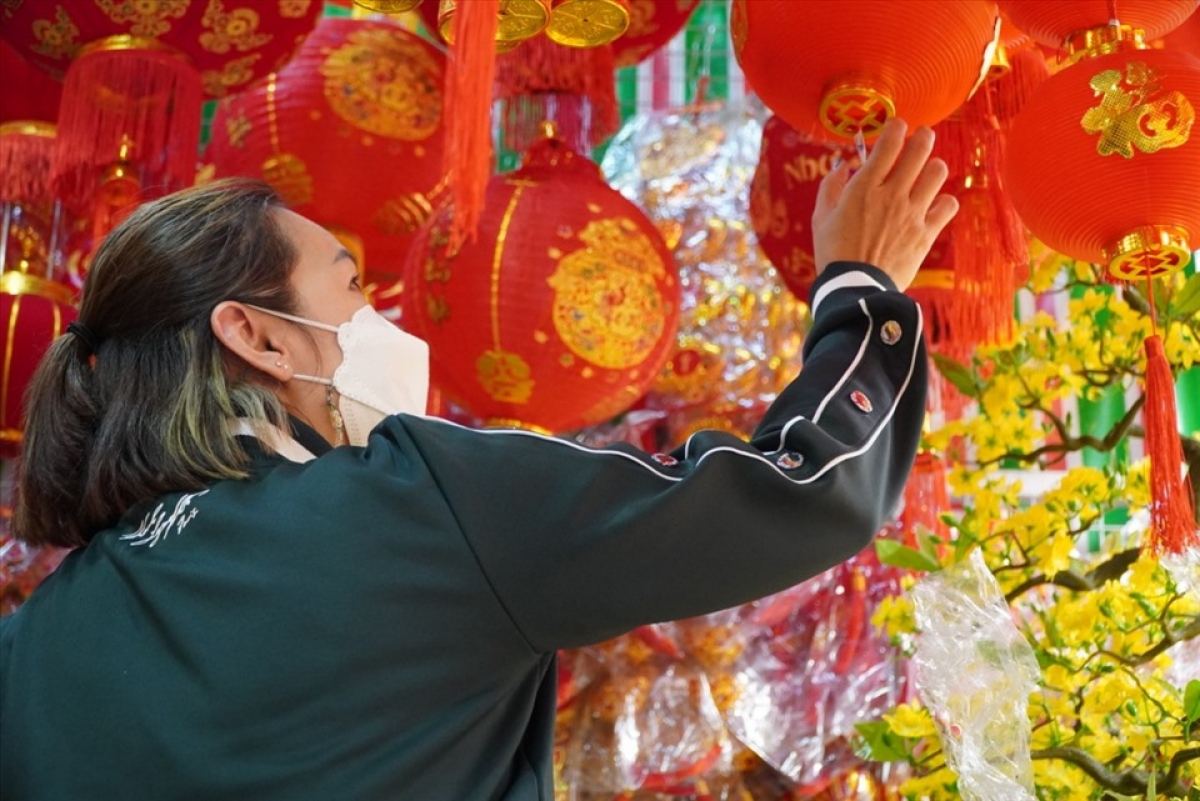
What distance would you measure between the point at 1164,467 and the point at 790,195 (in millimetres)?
699

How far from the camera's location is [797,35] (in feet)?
5.21

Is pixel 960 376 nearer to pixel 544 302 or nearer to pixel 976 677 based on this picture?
pixel 976 677

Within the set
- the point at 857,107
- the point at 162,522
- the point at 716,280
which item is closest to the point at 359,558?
the point at 162,522

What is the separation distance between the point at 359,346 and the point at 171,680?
0.34 meters

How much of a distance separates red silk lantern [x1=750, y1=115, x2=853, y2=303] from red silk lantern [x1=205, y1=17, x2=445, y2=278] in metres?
0.59

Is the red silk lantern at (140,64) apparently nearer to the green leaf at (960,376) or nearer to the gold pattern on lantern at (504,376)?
the gold pattern on lantern at (504,376)

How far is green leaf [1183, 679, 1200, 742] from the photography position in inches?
61.8

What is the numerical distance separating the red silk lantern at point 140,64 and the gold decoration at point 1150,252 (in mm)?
1177

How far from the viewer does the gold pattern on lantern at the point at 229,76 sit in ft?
7.25

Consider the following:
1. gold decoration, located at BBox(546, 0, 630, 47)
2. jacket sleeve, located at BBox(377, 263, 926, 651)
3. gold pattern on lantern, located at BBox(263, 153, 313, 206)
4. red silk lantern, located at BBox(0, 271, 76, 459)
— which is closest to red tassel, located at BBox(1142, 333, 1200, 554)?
jacket sleeve, located at BBox(377, 263, 926, 651)

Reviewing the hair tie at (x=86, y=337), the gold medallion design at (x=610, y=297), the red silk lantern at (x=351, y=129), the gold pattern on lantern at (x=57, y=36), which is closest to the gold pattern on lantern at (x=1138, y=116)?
the gold medallion design at (x=610, y=297)

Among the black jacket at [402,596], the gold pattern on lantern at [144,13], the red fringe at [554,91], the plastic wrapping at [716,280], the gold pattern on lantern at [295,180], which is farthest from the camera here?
the plastic wrapping at [716,280]

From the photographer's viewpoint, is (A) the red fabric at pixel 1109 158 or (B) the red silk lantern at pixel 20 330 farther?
(B) the red silk lantern at pixel 20 330

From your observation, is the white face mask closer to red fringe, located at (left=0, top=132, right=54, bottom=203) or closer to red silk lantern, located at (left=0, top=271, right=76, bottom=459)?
red silk lantern, located at (left=0, top=271, right=76, bottom=459)
